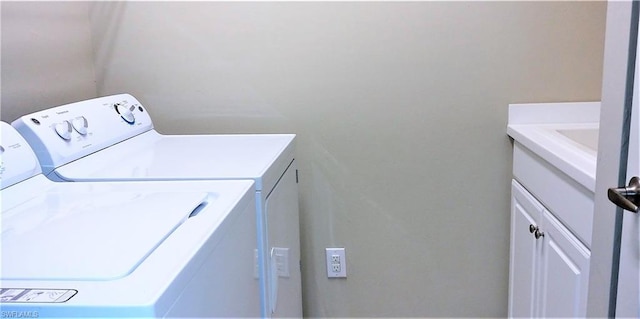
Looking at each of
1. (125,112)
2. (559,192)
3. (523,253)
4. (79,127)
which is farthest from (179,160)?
(523,253)

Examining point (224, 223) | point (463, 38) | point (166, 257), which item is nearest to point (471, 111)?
point (463, 38)

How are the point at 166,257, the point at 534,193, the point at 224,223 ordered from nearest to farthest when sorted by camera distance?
the point at 166,257, the point at 224,223, the point at 534,193

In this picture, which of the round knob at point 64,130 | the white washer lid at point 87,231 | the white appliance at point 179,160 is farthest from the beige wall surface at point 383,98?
the white washer lid at point 87,231

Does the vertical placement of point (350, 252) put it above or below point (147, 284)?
below

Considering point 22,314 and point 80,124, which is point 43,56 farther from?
point 22,314

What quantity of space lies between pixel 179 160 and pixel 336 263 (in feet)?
2.99

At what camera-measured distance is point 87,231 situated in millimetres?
901

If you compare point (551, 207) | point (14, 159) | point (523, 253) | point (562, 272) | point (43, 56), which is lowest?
point (523, 253)

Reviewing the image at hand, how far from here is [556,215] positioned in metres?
1.49

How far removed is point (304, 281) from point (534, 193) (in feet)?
3.11

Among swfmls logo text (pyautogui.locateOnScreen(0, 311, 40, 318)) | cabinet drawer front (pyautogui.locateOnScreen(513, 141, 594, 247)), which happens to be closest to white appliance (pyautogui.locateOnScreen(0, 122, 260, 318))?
swfmls logo text (pyautogui.locateOnScreen(0, 311, 40, 318))

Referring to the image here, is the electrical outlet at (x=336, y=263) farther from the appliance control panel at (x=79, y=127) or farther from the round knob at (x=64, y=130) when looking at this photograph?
the round knob at (x=64, y=130)

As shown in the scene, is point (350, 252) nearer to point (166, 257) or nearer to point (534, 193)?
point (534, 193)

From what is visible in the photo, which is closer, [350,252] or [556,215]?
[556,215]
